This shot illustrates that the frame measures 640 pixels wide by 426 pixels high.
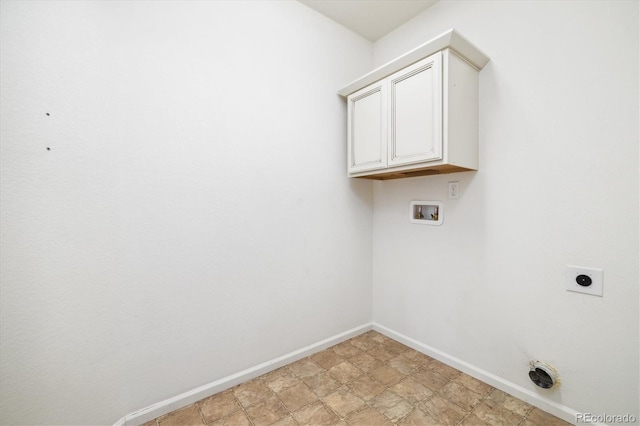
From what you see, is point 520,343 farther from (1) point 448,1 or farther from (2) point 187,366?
(1) point 448,1

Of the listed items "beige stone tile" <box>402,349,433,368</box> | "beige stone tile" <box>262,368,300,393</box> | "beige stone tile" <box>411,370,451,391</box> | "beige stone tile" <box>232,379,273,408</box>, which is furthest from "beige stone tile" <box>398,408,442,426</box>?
"beige stone tile" <box>232,379,273,408</box>

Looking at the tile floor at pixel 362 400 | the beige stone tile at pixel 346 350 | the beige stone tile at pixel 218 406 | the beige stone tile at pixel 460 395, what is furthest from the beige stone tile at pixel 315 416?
the beige stone tile at pixel 460 395

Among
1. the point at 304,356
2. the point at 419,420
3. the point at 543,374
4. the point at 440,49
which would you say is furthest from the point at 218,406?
the point at 440,49

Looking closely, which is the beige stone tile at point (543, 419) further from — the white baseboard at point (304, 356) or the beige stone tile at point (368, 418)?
the beige stone tile at point (368, 418)

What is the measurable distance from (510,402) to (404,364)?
613mm

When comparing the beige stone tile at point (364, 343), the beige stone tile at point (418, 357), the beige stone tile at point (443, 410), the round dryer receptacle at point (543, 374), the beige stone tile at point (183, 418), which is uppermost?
the round dryer receptacle at point (543, 374)

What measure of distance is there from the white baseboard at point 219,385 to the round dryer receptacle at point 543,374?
4.07 ft

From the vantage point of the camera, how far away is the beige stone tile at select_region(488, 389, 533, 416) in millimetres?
1443

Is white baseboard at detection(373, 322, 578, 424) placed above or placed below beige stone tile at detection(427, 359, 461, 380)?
above

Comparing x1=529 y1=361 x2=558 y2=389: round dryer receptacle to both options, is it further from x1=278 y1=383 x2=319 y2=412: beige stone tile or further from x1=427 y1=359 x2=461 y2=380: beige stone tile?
x1=278 y1=383 x2=319 y2=412: beige stone tile

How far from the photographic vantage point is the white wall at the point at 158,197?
1137 mm

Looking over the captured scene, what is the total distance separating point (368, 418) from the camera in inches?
55.2

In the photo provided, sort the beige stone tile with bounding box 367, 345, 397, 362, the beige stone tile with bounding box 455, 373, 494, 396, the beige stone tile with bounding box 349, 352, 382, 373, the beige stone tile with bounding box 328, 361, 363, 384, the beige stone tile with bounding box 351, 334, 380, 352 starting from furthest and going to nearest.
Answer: the beige stone tile with bounding box 351, 334, 380, 352, the beige stone tile with bounding box 367, 345, 397, 362, the beige stone tile with bounding box 349, 352, 382, 373, the beige stone tile with bounding box 328, 361, 363, 384, the beige stone tile with bounding box 455, 373, 494, 396

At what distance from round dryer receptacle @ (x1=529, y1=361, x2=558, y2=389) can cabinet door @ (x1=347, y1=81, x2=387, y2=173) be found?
4.71 feet
